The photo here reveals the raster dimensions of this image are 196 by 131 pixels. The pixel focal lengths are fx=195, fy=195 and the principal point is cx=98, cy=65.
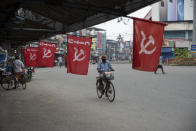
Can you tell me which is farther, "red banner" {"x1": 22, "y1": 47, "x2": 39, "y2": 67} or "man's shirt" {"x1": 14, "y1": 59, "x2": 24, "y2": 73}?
"red banner" {"x1": 22, "y1": 47, "x2": 39, "y2": 67}

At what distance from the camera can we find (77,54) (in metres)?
6.57

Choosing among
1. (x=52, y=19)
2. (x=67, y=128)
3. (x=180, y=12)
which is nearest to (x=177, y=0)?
(x=180, y=12)

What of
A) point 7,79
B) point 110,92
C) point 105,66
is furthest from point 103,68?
point 7,79

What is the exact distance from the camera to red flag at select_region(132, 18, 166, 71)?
12.5 ft

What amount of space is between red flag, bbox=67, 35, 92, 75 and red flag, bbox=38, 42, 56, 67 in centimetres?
252

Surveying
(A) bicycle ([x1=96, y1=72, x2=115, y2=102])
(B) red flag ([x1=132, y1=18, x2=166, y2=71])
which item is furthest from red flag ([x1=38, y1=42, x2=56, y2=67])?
(B) red flag ([x1=132, y1=18, x2=166, y2=71])

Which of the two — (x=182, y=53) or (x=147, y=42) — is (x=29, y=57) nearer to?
(x=147, y=42)

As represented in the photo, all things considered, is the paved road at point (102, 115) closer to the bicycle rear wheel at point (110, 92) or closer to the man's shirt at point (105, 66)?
the bicycle rear wheel at point (110, 92)

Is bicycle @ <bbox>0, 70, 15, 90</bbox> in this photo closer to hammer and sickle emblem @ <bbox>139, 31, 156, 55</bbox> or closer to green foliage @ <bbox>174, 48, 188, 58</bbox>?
hammer and sickle emblem @ <bbox>139, 31, 156, 55</bbox>

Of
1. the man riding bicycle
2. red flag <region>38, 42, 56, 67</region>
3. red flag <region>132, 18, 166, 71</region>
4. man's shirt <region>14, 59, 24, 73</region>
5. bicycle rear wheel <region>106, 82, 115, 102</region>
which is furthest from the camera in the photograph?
man's shirt <region>14, 59, 24, 73</region>

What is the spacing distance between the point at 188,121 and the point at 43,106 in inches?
175

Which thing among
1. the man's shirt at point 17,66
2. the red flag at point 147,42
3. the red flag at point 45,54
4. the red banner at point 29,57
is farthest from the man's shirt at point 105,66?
the man's shirt at point 17,66

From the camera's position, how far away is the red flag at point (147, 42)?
3.82 meters

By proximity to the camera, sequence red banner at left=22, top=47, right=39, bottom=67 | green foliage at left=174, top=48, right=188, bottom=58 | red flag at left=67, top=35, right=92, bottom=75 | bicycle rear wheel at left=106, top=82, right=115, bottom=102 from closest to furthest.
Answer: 1. red flag at left=67, top=35, right=92, bottom=75
2. bicycle rear wheel at left=106, top=82, right=115, bottom=102
3. red banner at left=22, top=47, right=39, bottom=67
4. green foliage at left=174, top=48, right=188, bottom=58
